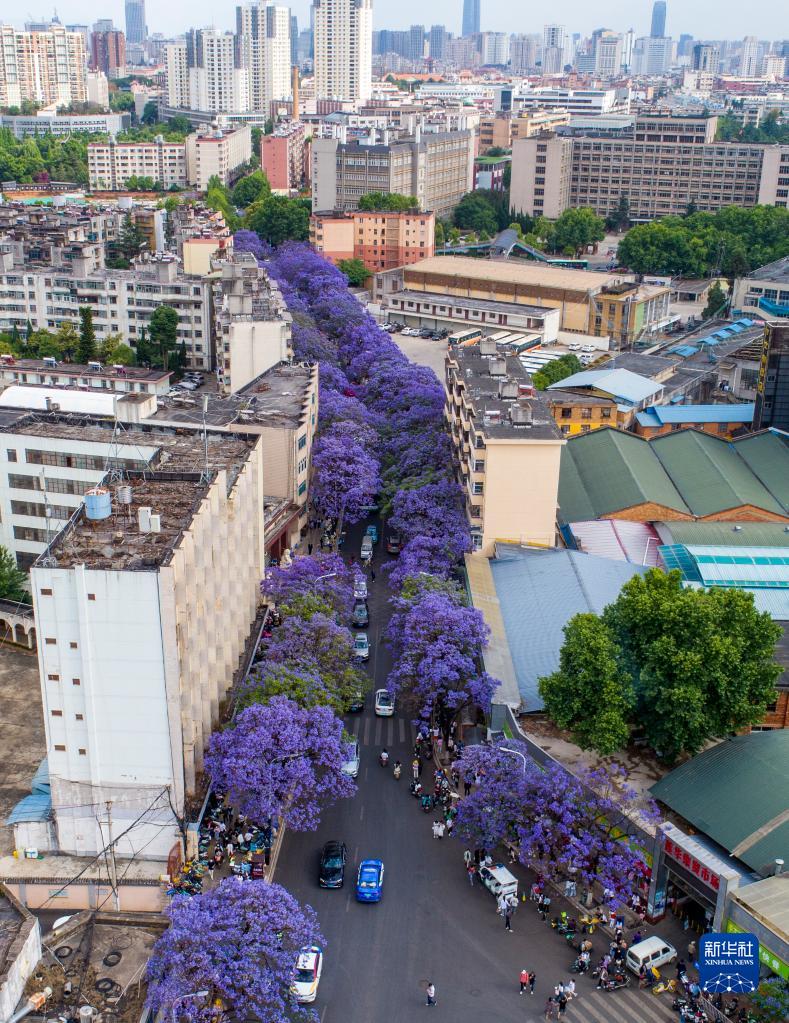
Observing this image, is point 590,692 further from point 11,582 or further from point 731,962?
point 11,582

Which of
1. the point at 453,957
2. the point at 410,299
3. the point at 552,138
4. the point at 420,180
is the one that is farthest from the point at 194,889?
the point at 552,138

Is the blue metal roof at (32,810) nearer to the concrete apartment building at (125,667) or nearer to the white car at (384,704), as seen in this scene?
the concrete apartment building at (125,667)

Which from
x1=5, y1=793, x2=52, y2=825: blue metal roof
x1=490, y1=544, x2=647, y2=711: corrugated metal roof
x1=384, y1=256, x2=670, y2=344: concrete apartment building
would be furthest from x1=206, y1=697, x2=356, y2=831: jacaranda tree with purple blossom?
x1=384, y1=256, x2=670, y2=344: concrete apartment building

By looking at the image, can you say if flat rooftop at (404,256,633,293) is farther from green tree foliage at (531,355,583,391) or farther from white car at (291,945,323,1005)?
white car at (291,945,323,1005)

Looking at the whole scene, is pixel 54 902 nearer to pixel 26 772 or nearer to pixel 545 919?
pixel 26 772

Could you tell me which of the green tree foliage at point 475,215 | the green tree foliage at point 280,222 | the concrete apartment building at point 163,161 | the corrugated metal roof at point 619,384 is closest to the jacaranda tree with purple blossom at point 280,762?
the corrugated metal roof at point 619,384
